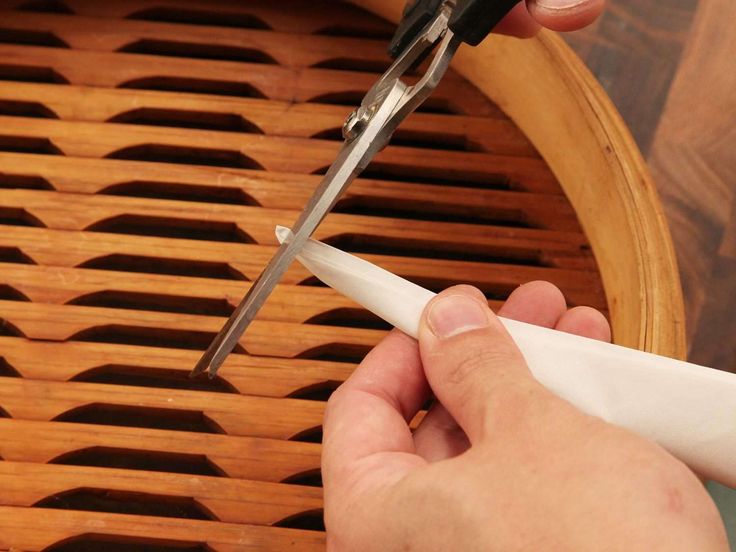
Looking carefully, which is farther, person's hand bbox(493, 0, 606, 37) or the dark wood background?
the dark wood background

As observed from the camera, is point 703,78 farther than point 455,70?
Yes

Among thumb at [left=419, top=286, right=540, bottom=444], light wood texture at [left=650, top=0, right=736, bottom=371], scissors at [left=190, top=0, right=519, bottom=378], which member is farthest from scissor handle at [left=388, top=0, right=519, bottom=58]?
light wood texture at [left=650, top=0, right=736, bottom=371]

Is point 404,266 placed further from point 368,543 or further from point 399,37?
point 368,543

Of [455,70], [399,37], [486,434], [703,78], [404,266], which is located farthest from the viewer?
[703,78]

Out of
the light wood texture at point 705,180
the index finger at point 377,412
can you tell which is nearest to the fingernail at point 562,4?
the index finger at point 377,412

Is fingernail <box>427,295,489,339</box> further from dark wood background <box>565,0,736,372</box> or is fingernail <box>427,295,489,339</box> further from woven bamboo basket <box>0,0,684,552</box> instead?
dark wood background <box>565,0,736,372</box>

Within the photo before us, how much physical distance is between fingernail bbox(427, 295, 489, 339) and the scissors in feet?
0.33

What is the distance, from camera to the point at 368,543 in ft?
1.47

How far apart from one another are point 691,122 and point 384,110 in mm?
661

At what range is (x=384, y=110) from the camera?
21.9 inches

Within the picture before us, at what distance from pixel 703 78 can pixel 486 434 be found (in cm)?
82

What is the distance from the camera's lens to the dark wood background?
1.05 m

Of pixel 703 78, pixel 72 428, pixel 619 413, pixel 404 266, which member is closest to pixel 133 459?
pixel 72 428

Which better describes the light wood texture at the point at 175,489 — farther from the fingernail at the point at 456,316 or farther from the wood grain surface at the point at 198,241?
the fingernail at the point at 456,316
